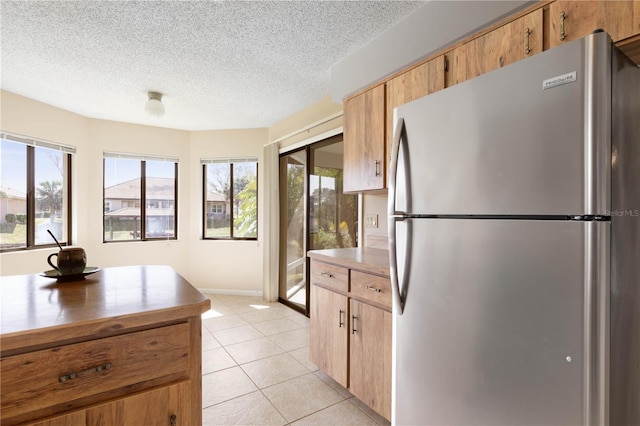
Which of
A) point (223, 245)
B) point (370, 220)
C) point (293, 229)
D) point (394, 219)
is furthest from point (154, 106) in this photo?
point (394, 219)

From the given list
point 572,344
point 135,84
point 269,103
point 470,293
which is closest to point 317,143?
point 269,103

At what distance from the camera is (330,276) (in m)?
2.19

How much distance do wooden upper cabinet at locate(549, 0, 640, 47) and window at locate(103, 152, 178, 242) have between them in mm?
4640

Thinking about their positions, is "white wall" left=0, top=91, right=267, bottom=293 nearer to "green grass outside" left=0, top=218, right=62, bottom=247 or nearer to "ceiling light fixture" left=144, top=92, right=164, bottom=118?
"green grass outside" left=0, top=218, right=62, bottom=247

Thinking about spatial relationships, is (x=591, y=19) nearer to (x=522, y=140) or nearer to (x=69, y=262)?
(x=522, y=140)

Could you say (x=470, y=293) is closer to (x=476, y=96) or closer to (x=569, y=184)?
(x=569, y=184)

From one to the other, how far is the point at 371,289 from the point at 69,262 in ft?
4.88

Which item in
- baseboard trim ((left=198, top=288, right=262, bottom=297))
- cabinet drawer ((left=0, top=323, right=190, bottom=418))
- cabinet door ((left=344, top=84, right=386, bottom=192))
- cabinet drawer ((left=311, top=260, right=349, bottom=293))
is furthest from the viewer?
baseboard trim ((left=198, top=288, right=262, bottom=297))

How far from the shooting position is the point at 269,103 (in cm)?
358

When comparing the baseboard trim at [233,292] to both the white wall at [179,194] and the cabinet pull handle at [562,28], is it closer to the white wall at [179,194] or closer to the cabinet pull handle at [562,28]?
the white wall at [179,194]

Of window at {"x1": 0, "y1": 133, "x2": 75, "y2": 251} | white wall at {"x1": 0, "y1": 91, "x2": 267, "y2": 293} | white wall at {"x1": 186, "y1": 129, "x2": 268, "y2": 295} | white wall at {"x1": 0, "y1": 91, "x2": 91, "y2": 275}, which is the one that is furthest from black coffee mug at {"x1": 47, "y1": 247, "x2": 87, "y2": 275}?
white wall at {"x1": 186, "y1": 129, "x2": 268, "y2": 295}

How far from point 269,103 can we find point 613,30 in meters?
3.00

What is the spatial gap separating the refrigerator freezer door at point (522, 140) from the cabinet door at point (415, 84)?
2.26 feet

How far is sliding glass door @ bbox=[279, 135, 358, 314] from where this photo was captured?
333 centimetres
